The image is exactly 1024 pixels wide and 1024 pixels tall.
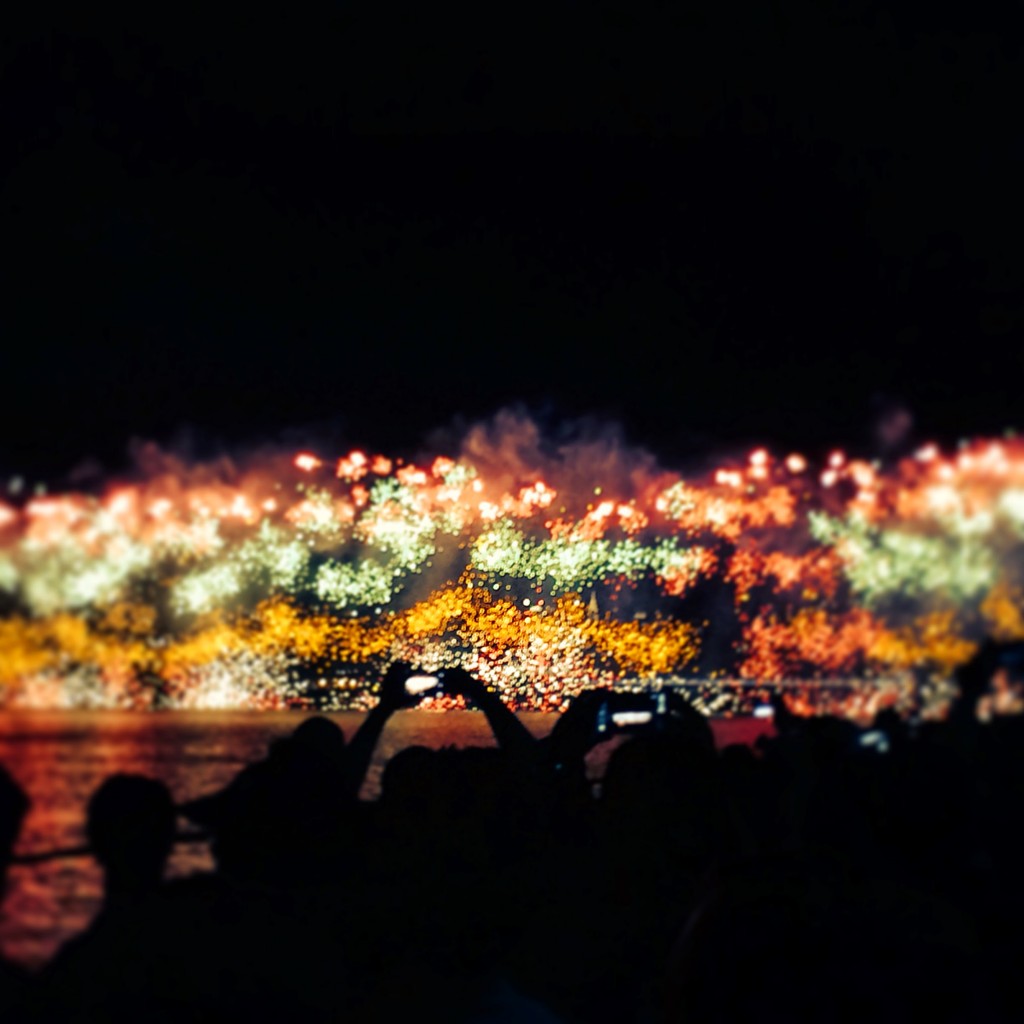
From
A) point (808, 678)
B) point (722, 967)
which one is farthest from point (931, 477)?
point (722, 967)

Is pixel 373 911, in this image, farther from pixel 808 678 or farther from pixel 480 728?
pixel 808 678

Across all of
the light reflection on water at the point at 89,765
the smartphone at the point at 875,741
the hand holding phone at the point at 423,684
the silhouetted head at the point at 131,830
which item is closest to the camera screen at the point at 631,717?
the light reflection on water at the point at 89,765

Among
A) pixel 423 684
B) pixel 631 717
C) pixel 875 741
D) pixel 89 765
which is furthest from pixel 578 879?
pixel 89 765

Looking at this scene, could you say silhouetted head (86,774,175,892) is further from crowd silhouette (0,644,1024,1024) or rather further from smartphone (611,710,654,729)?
smartphone (611,710,654,729)

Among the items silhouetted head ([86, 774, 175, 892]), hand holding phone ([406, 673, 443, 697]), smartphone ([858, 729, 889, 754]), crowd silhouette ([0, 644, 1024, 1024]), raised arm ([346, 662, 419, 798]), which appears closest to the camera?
crowd silhouette ([0, 644, 1024, 1024])

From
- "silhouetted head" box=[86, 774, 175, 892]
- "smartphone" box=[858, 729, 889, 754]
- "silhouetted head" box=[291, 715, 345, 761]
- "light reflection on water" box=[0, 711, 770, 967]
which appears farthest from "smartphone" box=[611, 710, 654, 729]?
"silhouetted head" box=[86, 774, 175, 892]

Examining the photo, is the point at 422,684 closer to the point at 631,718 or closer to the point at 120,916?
the point at 631,718
